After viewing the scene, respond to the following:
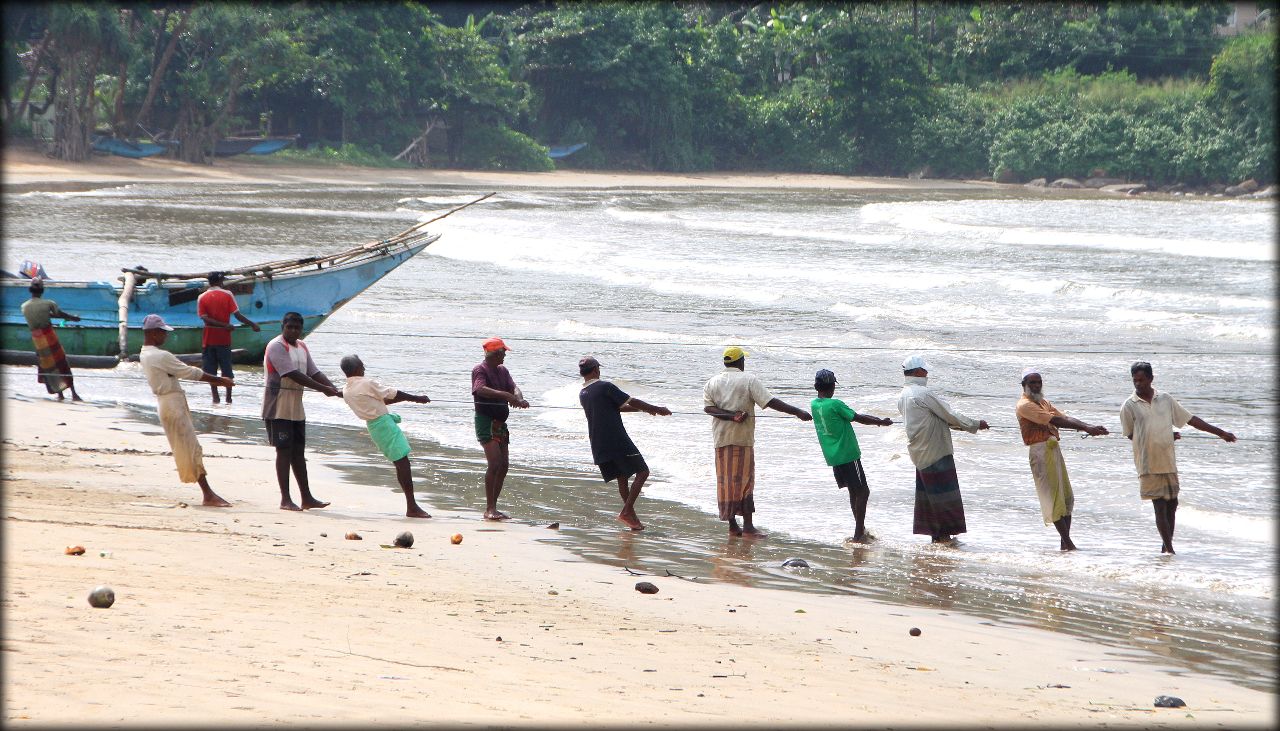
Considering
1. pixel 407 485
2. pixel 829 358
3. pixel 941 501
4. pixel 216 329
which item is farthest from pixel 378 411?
pixel 829 358

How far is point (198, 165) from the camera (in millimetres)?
49219

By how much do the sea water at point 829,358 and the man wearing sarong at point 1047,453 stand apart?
25 cm

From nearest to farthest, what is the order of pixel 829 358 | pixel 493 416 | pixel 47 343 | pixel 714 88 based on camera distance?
pixel 493 416 → pixel 47 343 → pixel 829 358 → pixel 714 88

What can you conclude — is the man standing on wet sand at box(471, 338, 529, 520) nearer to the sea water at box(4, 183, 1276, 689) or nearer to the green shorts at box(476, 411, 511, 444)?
the green shorts at box(476, 411, 511, 444)

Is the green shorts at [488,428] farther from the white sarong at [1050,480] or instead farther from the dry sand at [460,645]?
the white sarong at [1050,480]

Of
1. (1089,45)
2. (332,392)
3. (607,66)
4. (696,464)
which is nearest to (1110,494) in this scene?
(696,464)

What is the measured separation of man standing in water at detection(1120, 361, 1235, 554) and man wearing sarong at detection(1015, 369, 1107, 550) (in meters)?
0.21

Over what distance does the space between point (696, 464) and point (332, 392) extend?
3.25 m

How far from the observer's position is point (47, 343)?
1136 centimetres

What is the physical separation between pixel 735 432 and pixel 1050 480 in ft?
6.02

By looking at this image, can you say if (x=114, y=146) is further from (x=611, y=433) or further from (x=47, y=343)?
(x=611, y=433)

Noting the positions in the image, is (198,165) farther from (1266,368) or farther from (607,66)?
(1266,368)

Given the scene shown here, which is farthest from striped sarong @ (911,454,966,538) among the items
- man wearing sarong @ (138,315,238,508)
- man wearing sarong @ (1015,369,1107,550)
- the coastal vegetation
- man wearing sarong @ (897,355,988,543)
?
the coastal vegetation

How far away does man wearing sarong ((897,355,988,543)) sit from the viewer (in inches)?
302
